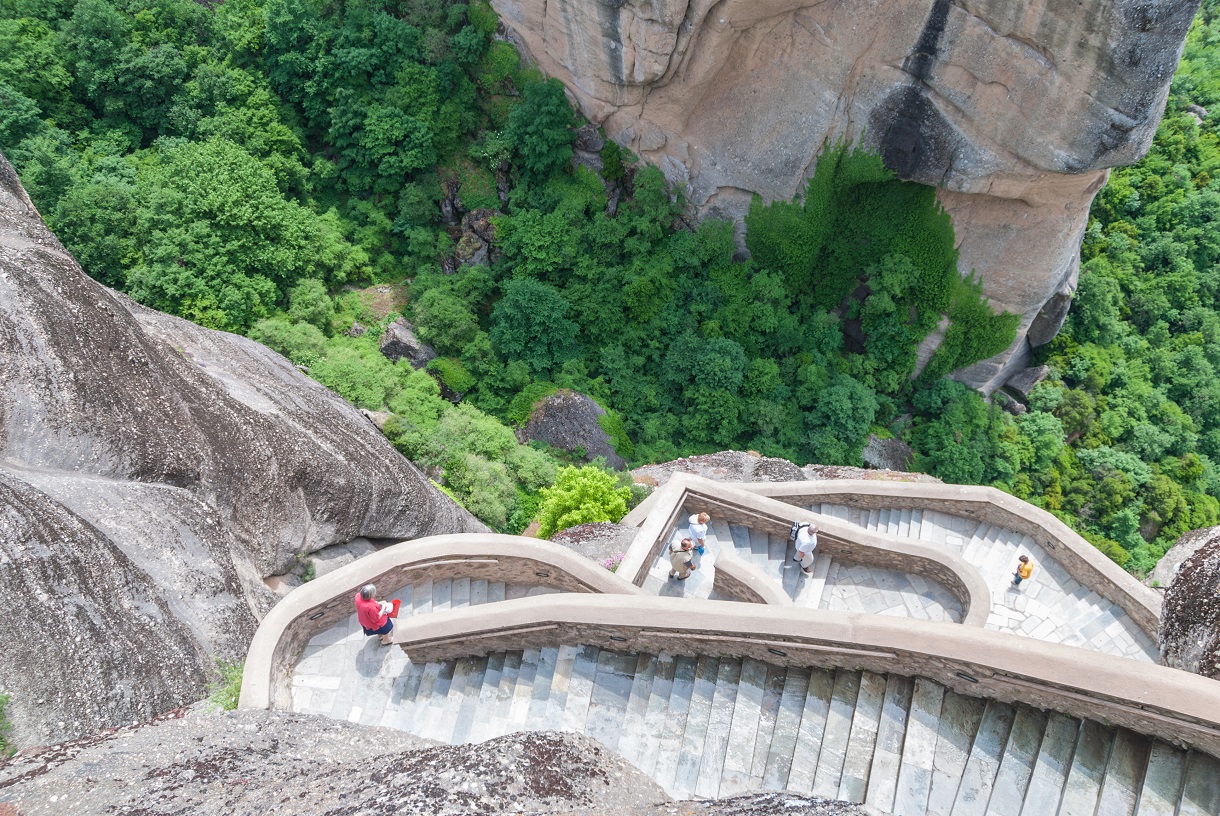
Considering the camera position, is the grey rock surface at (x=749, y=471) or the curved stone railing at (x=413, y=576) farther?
the grey rock surface at (x=749, y=471)

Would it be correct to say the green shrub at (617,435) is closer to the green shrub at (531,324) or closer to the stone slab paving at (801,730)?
the green shrub at (531,324)

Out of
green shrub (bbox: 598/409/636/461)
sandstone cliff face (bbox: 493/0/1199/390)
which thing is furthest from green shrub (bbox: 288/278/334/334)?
sandstone cliff face (bbox: 493/0/1199/390)

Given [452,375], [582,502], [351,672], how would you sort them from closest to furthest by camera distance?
[351,672]
[582,502]
[452,375]

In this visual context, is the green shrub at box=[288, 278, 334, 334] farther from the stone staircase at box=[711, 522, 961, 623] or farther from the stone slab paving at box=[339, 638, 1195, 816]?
the stone slab paving at box=[339, 638, 1195, 816]

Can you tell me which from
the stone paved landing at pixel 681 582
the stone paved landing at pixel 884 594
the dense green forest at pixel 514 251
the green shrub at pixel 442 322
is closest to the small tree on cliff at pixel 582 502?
the stone paved landing at pixel 681 582

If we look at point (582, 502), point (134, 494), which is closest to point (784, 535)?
point (582, 502)

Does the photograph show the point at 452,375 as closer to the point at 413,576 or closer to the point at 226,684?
the point at 413,576
